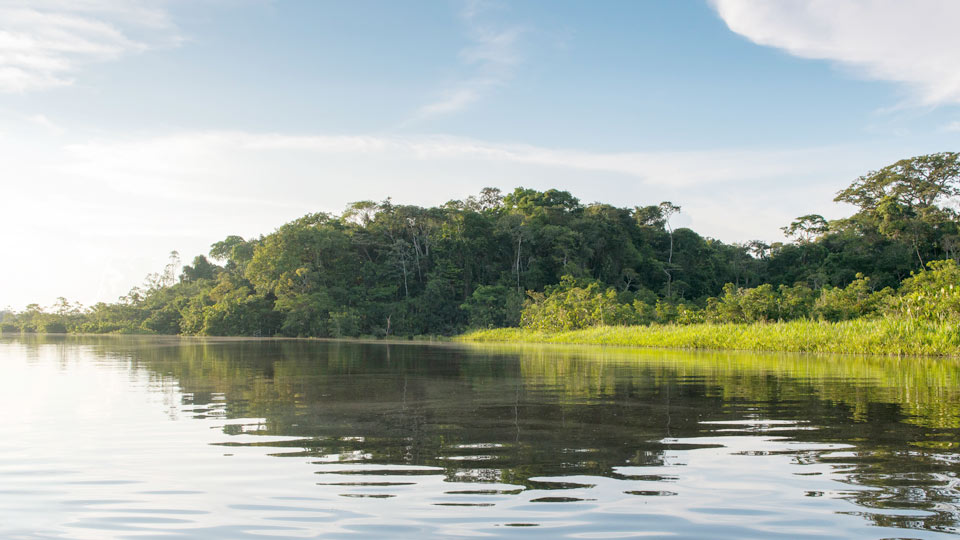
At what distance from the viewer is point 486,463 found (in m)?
4.56

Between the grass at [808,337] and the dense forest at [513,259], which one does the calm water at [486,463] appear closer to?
the grass at [808,337]

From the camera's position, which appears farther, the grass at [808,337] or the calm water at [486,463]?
the grass at [808,337]

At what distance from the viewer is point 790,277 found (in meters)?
53.4

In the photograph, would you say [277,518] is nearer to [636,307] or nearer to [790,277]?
[636,307]

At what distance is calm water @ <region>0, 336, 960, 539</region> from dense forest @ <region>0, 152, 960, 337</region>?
3658 cm

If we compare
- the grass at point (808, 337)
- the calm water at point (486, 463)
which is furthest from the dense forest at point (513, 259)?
the calm water at point (486, 463)

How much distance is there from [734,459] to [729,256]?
60.0 meters

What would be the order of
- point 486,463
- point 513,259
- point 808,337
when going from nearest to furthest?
point 486,463 < point 808,337 < point 513,259

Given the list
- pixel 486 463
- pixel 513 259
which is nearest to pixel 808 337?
pixel 486 463

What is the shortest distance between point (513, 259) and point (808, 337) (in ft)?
120

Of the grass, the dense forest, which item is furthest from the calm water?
the dense forest

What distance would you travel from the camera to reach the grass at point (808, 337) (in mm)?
17203

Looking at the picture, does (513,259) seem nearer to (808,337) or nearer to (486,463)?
(808,337)

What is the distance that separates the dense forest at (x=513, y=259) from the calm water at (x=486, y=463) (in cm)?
3658
